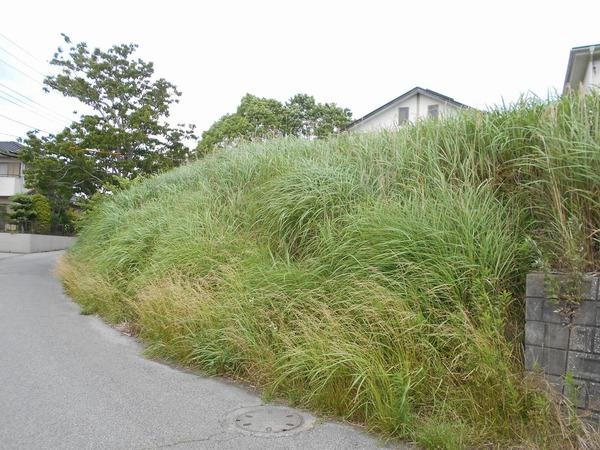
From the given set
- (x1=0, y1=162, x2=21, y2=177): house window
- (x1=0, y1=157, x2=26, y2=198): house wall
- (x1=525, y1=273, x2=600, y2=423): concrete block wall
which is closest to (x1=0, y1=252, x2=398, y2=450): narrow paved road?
(x1=525, y1=273, x2=600, y2=423): concrete block wall

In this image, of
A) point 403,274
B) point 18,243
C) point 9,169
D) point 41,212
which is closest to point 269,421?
point 403,274

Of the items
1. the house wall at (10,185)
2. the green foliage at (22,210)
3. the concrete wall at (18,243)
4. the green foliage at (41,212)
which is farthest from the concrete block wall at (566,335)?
the house wall at (10,185)

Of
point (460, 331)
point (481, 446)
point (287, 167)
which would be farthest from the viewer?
point (287, 167)

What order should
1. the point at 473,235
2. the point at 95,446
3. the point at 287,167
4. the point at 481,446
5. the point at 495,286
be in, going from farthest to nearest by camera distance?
the point at 287,167
the point at 473,235
the point at 495,286
the point at 95,446
the point at 481,446

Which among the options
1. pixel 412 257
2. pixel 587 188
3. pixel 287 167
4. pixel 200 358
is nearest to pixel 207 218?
pixel 287 167

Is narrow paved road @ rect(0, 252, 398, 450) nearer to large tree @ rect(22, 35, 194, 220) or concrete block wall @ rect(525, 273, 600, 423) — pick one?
concrete block wall @ rect(525, 273, 600, 423)

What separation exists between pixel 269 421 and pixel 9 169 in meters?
38.4

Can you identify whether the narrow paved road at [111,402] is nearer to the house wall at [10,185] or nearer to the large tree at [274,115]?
the large tree at [274,115]

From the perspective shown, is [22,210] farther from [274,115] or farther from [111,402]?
[111,402]

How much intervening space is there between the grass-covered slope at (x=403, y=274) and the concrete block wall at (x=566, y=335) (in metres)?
0.18

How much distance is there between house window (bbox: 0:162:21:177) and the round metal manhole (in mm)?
37213

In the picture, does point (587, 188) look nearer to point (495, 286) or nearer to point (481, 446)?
point (495, 286)

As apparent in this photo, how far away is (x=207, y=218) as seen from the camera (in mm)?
7477

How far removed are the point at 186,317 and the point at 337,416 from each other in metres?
2.39
